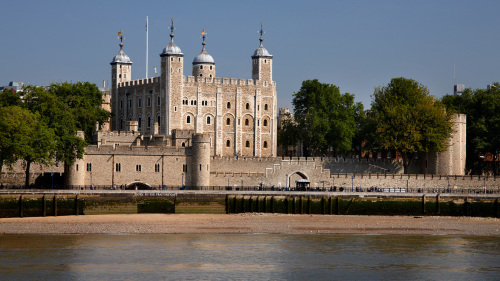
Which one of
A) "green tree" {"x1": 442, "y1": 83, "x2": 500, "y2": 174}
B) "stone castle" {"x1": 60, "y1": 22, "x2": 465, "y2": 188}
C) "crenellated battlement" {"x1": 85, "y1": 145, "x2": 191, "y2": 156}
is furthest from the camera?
"green tree" {"x1": 442, "y1": 83, "x2": 500, "y2": 174}

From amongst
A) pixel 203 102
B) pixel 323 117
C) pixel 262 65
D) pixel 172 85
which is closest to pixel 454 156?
pixel 323 117

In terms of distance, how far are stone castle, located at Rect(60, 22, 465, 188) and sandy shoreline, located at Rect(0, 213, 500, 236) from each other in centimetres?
1693

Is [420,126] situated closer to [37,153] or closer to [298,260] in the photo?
[37,153]

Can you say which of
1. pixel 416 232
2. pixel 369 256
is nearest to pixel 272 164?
pixel 416 232

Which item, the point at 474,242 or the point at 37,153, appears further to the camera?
the point at 37,153

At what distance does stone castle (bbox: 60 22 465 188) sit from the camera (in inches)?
3000

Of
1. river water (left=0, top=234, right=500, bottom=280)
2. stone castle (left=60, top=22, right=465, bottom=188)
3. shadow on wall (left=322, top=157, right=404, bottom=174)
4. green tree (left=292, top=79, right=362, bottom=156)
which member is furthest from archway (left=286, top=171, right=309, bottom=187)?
river water (left=0, top=234, right=500, bottom=280)

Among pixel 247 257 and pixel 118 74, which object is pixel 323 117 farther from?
pixel 247 257

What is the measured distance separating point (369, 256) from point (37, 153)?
1295 inches

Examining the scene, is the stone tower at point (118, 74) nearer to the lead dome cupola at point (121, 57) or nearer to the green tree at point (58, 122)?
the lead dome cupola at point (121, 57)

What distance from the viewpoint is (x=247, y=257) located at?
4406 cm

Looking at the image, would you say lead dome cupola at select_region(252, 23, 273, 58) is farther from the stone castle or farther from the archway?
the archway

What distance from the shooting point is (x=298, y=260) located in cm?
4372

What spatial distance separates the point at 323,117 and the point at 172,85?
15757 mm
